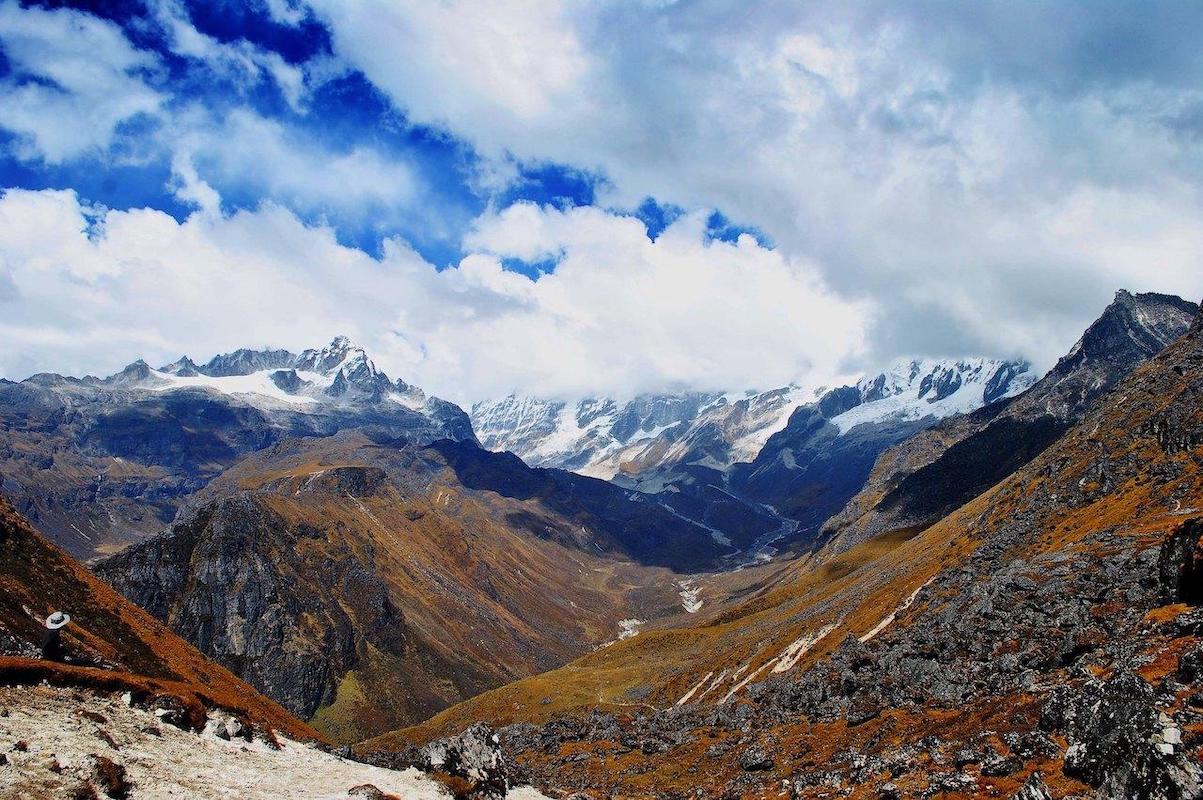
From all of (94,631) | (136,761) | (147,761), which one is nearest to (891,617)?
(94,631)

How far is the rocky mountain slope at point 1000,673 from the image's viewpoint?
107ft

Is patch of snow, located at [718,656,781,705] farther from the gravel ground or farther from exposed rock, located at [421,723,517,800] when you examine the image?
the gravel ground

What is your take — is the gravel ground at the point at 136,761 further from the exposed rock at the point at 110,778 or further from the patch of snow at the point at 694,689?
the patch of snow at the point at 694,689

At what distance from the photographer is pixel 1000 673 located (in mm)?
56031

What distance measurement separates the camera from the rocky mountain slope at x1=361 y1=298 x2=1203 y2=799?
32.6 metres

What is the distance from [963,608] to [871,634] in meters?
31.2

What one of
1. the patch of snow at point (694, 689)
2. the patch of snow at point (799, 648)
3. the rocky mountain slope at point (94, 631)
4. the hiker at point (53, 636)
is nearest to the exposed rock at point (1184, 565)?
the rocky mountain slope at point (94, 631)

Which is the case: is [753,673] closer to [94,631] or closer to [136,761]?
[94,631]

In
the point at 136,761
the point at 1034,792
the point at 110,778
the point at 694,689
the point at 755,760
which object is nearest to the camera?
the point at 110,778

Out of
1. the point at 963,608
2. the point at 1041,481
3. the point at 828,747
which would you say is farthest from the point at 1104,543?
the point at 1041,481

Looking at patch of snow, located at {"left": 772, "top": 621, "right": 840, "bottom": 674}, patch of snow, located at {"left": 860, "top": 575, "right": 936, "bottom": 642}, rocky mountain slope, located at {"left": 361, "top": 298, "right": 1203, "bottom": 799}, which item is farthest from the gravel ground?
patch of snow, located at {"left": 772, "top": 621, "right": 840, "bottom": 674}

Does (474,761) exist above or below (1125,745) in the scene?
below

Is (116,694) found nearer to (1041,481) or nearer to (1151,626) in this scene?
(1151,626)

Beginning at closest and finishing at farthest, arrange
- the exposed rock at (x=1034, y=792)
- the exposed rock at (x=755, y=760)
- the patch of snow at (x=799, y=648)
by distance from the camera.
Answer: the exposed rock at (x=1034, y=792) → the exposed rock at (x=755, y=760) → the patch of snow at (x=799, y=648)
